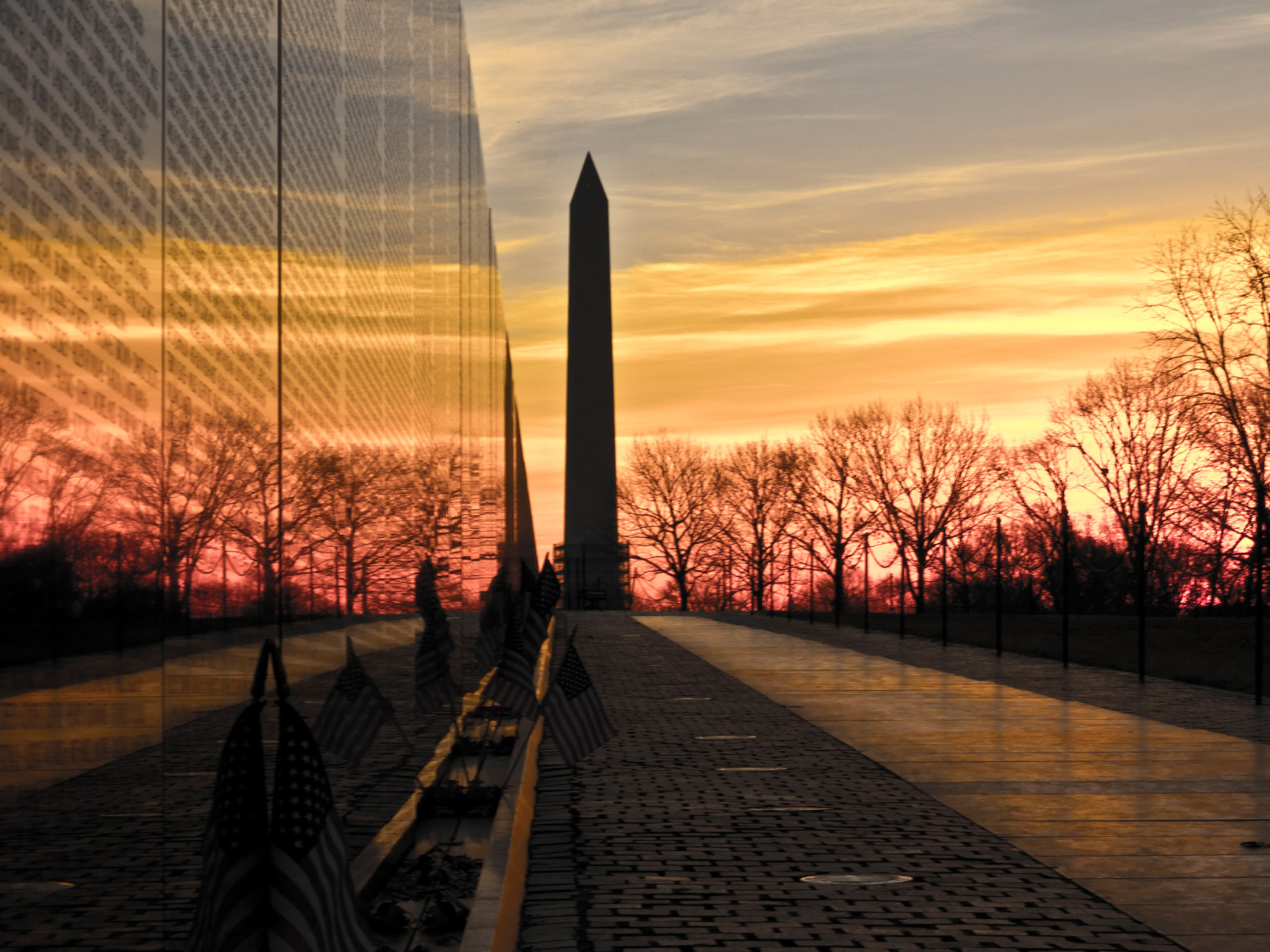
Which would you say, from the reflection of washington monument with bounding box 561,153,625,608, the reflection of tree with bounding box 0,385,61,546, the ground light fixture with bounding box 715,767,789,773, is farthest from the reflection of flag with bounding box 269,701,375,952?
the reflection of washington monument with bounding box 561,153,625,608

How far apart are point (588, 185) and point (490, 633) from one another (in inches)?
1563

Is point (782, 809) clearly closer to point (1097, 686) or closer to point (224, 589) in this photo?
point (224, 589)

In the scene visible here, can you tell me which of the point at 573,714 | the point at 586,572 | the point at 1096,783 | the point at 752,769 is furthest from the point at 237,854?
the point at 586,572

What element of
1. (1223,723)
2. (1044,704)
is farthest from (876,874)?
(1044,704)

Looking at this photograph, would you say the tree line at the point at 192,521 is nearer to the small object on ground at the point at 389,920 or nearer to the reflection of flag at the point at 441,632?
the reflection of flag at the point at 441,632

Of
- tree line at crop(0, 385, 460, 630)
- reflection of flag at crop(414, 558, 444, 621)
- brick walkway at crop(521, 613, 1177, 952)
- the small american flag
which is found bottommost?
brick walkway at crop(521, 613, 1177, 952)

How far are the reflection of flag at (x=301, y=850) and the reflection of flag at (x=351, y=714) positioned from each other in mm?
3248

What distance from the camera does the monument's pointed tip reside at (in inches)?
2149

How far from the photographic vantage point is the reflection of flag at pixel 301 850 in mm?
3486

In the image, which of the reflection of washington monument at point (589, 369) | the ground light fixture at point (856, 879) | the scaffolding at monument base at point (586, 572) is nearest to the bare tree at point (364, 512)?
the ground light fixture at point (856, 879)

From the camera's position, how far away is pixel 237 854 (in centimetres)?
347

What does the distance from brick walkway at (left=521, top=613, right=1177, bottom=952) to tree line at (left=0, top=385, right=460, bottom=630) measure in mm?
2008

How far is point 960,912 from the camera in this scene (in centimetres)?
745

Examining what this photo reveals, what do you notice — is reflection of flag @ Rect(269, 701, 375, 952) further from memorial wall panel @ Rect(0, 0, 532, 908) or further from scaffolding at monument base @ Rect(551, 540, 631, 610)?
scaffolding at monument base @ Rect(551, 540, 631, 610)
